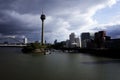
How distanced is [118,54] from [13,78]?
10368cm

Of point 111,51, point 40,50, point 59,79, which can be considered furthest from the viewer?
point 40,50

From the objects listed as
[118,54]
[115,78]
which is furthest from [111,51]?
[115,78]

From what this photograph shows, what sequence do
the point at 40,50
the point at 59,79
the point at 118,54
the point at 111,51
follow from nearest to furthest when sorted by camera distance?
the point at 59,79 → the point at 118,54 → the point at 111,51 → the point at 40,50

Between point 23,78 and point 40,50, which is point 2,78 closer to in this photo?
point 23,78

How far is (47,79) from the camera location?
39.2 m

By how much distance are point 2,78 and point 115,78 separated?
21.7 metres

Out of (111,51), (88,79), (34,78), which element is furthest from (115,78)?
(111,51)

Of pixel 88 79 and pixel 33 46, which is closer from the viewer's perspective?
pixel 88 79

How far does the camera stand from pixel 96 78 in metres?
40.4

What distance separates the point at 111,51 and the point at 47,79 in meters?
112

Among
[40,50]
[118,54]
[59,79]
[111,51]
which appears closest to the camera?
[59,79]

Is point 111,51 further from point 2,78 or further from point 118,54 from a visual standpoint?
point 2,78

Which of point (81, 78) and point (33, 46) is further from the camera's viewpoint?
point (33, 46)

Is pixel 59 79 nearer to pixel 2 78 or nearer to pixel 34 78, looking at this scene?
pixel 34 78
